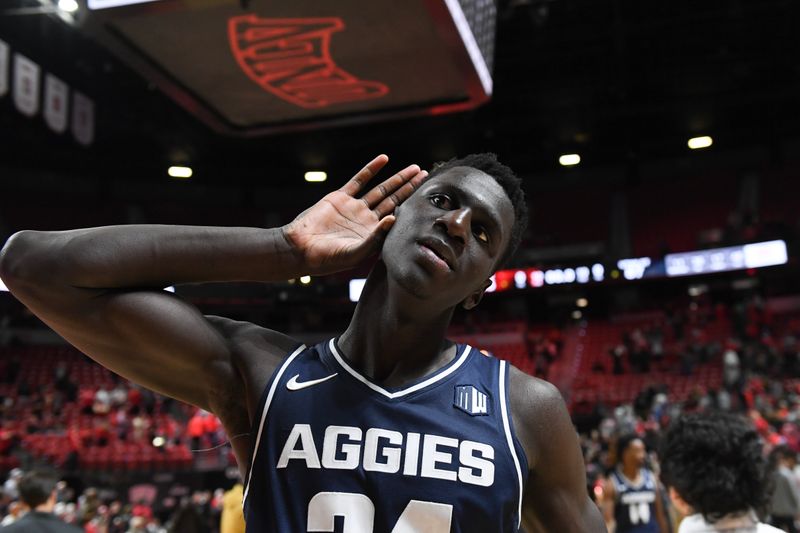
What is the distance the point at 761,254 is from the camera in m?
19.5

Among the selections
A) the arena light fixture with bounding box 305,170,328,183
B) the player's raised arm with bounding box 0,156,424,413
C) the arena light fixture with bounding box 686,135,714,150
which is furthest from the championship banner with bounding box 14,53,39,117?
the arena light fixture with bounding box 686,135,714,150

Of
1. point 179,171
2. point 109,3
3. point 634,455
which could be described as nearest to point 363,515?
point 109,3

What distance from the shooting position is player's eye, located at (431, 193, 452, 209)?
175cm

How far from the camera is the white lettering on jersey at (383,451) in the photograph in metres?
1.58

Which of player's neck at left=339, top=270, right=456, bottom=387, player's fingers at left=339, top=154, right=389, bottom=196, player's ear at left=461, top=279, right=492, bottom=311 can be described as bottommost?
player's neck at left=339, top=270, right=456, bottom=387

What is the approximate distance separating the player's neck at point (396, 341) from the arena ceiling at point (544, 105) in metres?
13.1

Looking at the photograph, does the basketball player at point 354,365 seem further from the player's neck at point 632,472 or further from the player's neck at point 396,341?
the player's neck at point 632,472

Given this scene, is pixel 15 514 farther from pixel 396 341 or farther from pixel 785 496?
pixel 785 496

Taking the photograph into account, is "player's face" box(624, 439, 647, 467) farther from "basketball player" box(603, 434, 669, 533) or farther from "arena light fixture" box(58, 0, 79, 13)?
"arena light fixture" box(58, 0, 79, 13)

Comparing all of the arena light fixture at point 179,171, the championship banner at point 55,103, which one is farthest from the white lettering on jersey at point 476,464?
the arena light fixture at point 179,171

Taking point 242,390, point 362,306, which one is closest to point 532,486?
point 362,306

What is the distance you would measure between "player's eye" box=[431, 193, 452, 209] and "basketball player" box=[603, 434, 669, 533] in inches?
196

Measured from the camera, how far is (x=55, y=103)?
15.2 metres

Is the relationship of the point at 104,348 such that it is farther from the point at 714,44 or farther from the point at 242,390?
the point at 714,44
